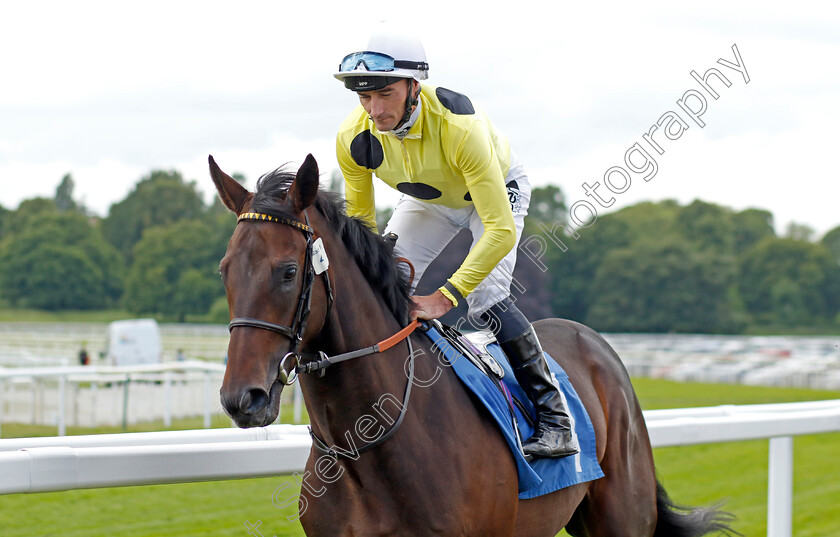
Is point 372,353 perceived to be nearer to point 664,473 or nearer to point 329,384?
point 329,384

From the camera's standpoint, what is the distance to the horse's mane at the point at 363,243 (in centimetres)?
246

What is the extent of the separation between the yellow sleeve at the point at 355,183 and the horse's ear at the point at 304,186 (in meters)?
0.61

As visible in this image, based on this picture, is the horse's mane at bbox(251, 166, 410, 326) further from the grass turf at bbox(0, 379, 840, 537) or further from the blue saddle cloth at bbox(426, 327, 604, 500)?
the grass turf at bbox(0, 379, 840, 537)

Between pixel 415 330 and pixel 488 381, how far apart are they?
31cm

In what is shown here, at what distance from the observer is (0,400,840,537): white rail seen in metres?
2.40

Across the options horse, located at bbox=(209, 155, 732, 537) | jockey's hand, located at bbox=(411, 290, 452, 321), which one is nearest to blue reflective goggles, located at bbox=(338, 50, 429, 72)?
horse, located at bbox=(209, 155, 732, 537)

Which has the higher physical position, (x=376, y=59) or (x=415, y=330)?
(x=376, y=59)

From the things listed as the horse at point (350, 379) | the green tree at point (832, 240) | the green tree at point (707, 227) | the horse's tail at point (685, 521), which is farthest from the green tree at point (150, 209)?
the horse at point (350, 379)

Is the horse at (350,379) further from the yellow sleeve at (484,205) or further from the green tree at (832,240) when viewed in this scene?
the green tree at (832,240)

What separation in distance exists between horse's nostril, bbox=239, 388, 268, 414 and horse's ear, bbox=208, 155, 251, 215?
61 centimetres

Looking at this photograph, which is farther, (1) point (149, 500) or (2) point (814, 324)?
(2) point (814, 324)

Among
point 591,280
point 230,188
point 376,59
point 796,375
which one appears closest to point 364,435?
point 230,188

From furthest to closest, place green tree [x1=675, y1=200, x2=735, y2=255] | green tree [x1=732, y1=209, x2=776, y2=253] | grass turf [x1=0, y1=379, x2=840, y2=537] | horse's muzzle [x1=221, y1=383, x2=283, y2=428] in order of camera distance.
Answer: green tree [x1=732, y1=209, x2=776, y2=253]
green tree [x1=675, y1=200, x2=735, y2=255]
grass turf [x1=0, y1=379, x2=840, y2=537]
horse's muzzle [x1=221, y1=383, x2=283, y2=428]

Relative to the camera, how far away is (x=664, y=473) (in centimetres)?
905
